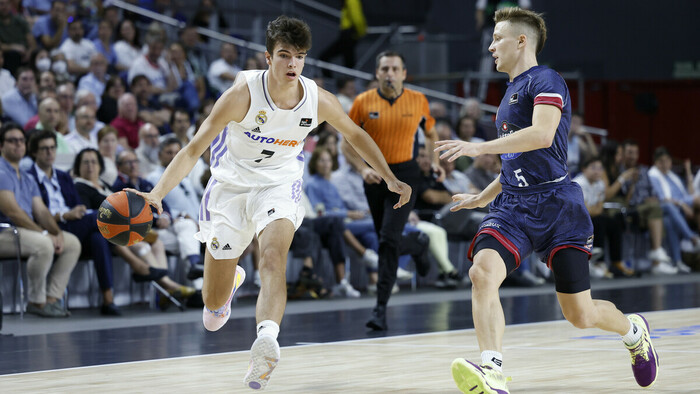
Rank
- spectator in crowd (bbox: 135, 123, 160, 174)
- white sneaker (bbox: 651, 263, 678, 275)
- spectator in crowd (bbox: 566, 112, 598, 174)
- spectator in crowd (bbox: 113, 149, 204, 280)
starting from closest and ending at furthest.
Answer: spectator in crowd (bbox: 113, 149, 204, 280) → spectator in crowd (bbox: 135, 123, 160, 174) → white sneaker (bbox: 651, 263, 678, 275) → spectator in crowd (bbox: 566, 112, 598, 174)

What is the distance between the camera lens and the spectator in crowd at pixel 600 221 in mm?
12430

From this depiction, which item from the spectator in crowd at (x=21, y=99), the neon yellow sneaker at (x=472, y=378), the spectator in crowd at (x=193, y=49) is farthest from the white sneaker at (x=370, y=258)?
the neon yellow sneaker at (x=472, y=378)

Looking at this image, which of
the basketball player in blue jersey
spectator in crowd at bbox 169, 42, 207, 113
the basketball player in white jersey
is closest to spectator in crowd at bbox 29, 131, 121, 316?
the basketball player in white jersey

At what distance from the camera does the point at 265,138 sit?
5.45 metres

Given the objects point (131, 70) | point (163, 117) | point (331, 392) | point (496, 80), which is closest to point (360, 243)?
point (163, 117)

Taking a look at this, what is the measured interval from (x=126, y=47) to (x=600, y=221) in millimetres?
6281

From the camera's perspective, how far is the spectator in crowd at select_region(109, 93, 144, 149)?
11.1 metres

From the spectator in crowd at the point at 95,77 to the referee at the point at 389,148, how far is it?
4.95m

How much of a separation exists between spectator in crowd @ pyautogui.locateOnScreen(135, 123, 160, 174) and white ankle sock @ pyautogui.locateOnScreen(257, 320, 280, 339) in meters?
5.82

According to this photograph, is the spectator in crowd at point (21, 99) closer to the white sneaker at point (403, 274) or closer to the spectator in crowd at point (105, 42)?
the spectator in crowd at point (105, 42)

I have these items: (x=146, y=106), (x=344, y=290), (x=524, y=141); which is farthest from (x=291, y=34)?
(x=146, y=106)

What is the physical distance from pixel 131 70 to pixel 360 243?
148 inches

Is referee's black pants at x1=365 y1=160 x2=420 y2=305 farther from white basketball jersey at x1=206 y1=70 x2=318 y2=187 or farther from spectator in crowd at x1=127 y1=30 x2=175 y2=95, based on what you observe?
spectator in crowd at x1=127 y1=30 x2=175 y2=95

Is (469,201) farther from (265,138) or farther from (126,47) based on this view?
(126,47)
